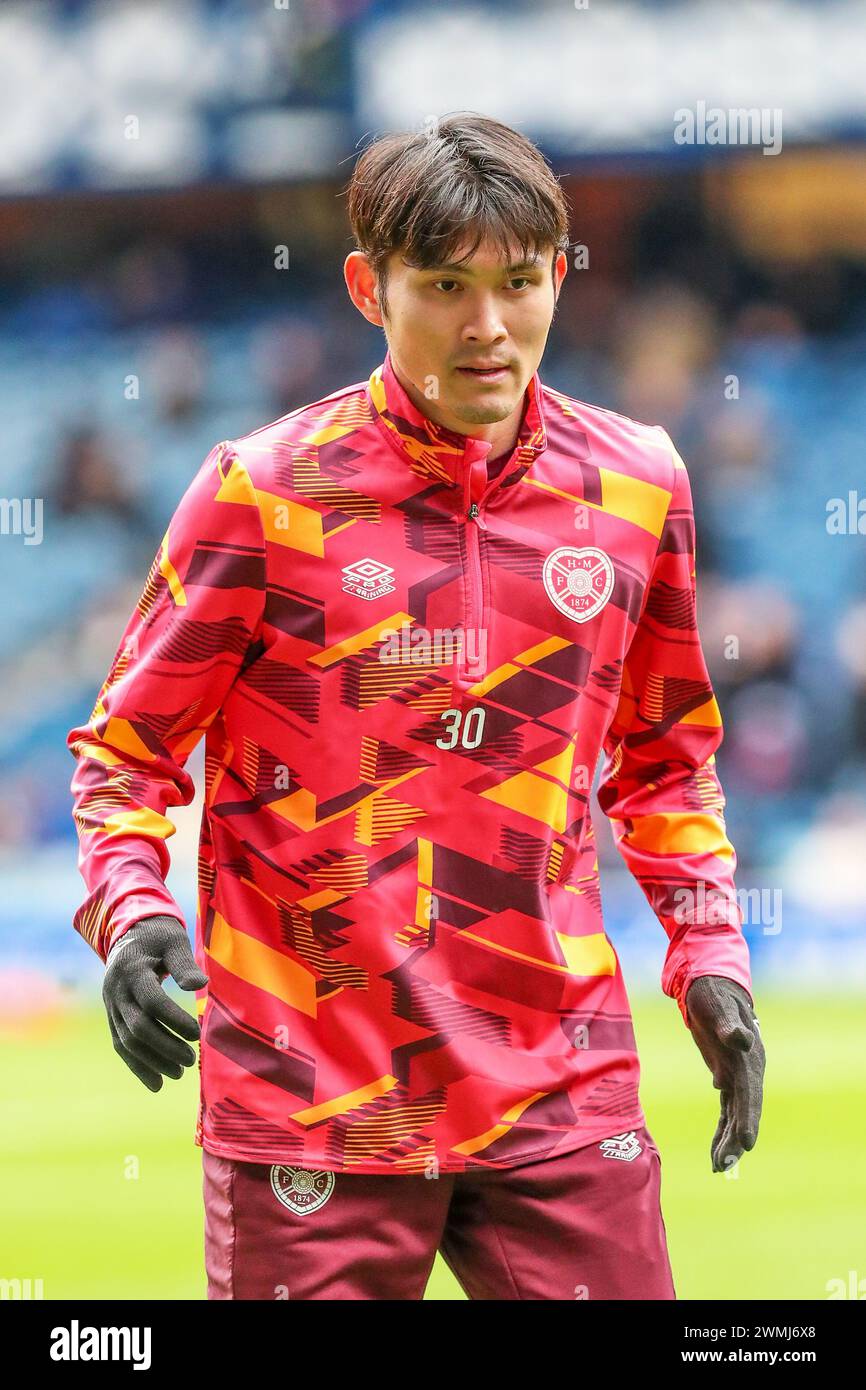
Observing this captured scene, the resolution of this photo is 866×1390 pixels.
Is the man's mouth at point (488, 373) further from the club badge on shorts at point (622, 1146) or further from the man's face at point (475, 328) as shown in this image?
the club badge on shorts at point (622, 1146)

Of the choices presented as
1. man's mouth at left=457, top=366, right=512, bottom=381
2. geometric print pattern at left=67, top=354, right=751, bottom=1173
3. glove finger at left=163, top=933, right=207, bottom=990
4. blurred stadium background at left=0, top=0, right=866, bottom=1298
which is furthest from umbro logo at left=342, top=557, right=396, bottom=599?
blurred stadium background at left=0, top=0, right=866, bottom=1298

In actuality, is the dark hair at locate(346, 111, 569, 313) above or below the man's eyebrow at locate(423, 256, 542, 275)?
above

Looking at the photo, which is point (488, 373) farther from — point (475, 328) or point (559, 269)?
point (559, 269)

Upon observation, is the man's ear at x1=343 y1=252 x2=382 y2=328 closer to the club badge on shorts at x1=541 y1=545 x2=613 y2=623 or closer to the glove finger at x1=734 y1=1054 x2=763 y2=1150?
the club badge on shorts at x1=541 y1=545 x2=613 y2=623

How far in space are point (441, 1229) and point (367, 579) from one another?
78cm

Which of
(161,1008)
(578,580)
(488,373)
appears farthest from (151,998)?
(488,373)

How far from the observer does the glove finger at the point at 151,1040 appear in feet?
7.52

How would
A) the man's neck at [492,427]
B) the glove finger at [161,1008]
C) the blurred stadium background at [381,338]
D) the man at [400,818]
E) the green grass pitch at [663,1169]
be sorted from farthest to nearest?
the blurred stadium background at [381,338] → the green grass pitch at [663,1169] → the man's neck at [492,427] → the man at [400,818] → the glove finger at [161,1008]

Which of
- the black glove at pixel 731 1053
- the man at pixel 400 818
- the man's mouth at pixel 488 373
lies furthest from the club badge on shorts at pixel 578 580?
the black glove at pixel 731 1053

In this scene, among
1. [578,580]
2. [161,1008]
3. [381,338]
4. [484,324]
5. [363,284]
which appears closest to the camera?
[161,1008]

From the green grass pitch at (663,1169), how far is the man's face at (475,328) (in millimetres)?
2341

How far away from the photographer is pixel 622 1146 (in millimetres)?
2482

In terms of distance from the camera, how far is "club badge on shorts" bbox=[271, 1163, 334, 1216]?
7.76 ft

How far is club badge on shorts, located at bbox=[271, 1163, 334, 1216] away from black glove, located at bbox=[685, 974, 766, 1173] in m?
0.52
